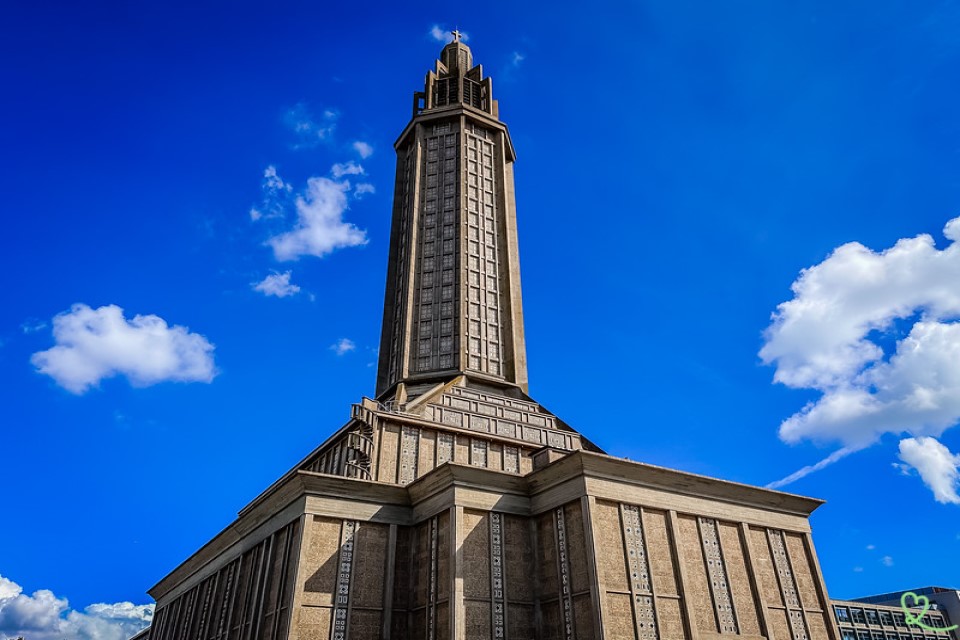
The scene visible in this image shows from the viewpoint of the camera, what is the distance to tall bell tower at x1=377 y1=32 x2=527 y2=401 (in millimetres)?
46406

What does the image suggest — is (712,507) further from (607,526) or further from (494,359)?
(494,359)

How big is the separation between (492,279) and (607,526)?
87.7 feet

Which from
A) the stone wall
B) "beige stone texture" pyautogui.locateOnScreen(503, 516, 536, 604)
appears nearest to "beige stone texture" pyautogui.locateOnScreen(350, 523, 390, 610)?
the stone wall

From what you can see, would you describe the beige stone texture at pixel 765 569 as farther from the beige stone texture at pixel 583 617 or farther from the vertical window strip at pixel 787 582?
the beige stone texture at pixel 583 617

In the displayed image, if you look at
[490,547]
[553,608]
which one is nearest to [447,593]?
[490,547]

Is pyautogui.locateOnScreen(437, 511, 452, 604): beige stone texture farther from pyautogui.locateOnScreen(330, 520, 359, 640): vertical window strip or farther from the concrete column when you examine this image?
the concrete column

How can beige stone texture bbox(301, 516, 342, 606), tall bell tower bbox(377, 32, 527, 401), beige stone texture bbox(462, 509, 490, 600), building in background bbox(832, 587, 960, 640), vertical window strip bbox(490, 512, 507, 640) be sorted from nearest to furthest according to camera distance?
vertical window strip bbox(490, 512, 507, 640), beige stone texture bbox(462, 509, 490, 600), beige stone texture bbox(301, 516, 342, 606), tall bell tower bbox(377, 32, 527, 401), building in background bbox(832, 587, 960, 640)

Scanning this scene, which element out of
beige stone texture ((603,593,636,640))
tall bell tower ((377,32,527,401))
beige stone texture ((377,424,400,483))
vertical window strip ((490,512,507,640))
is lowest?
beige stone texture ((603,593,636,640))

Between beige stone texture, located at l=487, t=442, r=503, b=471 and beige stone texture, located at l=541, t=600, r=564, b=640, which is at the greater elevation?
beige stone texture, located at l=487, t=442, r=503, b=471

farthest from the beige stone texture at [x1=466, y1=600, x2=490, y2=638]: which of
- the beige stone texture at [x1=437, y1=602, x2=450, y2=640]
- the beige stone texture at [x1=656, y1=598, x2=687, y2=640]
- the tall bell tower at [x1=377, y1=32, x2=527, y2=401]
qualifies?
the tall bell tower at [x1=377, y1=32, x2=527, y2=401]

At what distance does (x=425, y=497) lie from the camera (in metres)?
29.4

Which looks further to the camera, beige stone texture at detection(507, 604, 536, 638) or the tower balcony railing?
the tower balcony railing

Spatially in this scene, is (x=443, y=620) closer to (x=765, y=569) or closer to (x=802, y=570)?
(x=765, y=569)

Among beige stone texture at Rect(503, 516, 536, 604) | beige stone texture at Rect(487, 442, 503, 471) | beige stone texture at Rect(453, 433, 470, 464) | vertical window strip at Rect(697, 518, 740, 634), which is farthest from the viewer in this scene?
beige stone texture at Rect(487, 442, 503, 471)
